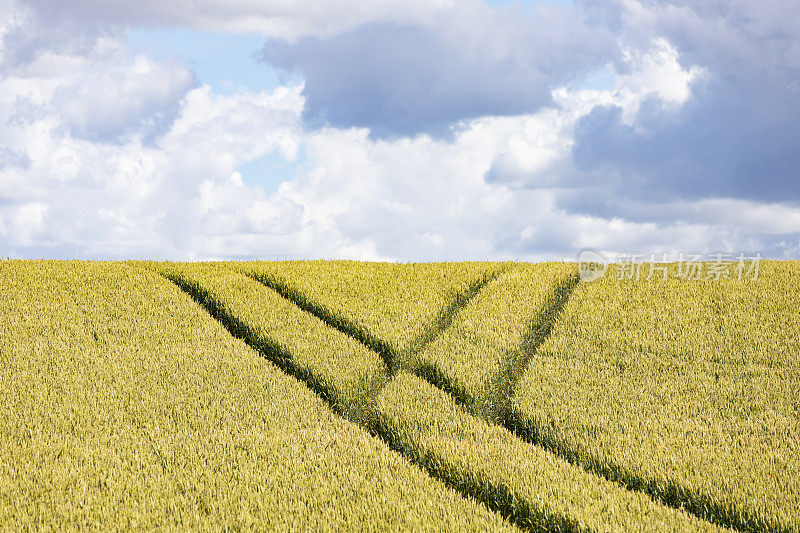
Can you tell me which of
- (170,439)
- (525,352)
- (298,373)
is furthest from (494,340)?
(170,439)

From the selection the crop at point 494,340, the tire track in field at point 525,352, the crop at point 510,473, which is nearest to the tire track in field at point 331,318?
the crop at point 494,340

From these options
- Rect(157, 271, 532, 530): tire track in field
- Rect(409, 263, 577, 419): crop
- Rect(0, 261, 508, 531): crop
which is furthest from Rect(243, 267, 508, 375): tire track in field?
Rect(0, 261, 508, 531): crop

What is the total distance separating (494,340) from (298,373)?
4.28m

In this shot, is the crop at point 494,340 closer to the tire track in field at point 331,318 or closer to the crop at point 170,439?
the tire track in field at point 331,318

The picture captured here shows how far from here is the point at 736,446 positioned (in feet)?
33.5

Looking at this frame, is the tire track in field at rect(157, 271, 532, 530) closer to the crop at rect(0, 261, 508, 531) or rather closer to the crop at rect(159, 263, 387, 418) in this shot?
the crop at rect(159, 263, 387, 418)

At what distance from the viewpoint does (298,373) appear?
1312 cm

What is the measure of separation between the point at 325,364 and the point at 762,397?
823 centimetres

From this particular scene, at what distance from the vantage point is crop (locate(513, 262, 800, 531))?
9125mm

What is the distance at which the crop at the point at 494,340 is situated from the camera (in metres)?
12.4

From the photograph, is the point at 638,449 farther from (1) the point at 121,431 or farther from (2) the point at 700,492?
(1) the point at 121,431

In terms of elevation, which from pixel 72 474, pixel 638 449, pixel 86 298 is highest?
pixel 86 298

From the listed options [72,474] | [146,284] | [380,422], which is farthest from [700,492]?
[146,284]

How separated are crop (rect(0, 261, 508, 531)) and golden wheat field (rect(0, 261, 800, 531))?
0.04m
